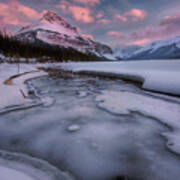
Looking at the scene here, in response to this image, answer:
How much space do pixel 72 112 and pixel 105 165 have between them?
194cm

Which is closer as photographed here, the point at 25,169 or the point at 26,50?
the point at 25,169

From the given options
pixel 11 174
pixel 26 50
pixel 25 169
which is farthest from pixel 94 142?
pixel 26 50

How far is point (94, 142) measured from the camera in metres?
2.01

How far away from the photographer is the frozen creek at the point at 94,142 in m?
1.46

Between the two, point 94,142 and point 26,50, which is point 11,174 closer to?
point 94,142

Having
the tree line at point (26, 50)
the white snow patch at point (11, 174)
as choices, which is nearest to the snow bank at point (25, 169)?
the white snow patch at point (11, 174)

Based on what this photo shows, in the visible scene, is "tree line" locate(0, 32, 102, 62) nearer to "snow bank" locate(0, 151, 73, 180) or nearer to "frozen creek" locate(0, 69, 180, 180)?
"frozen creek" locate(0, 69, 180, 180)

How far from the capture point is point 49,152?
1.77 m

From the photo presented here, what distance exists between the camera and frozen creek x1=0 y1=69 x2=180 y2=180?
1455 millimetres

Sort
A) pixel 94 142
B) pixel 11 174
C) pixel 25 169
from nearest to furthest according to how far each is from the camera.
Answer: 1. pixel 11 174
2. pixel 25 169
3. pixel 94 142

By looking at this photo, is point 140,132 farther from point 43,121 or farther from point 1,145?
point 1,145

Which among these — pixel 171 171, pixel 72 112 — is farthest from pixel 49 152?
pixel 171 171

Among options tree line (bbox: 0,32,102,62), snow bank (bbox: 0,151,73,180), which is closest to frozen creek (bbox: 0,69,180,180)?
snow bank (bbox: 0,151,73,180)

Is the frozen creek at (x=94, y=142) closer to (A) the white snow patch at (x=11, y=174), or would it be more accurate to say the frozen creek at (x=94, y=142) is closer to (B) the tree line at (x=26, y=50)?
(A) the white snow patch at (x=11, y=174)
